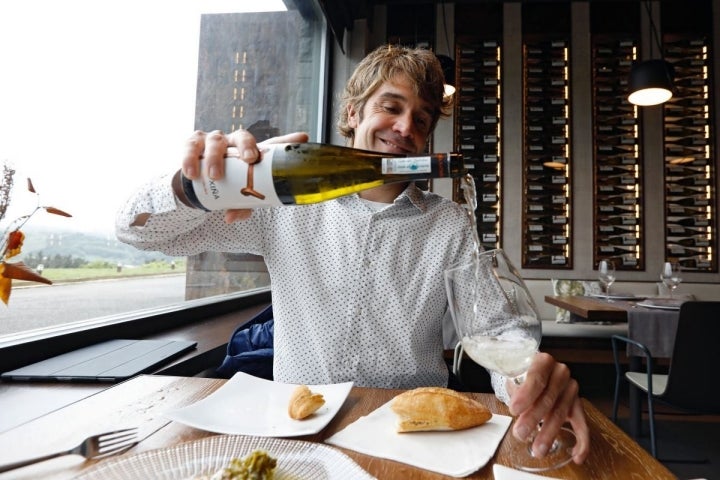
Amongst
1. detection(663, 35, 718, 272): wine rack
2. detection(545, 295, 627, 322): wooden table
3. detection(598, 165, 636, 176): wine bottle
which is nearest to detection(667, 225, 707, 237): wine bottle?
detection(663, 35, 718, 272): wine rack

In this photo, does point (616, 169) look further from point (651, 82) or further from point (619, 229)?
point (651, 82)

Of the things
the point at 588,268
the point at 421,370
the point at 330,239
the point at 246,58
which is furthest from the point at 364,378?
the point at 588,268

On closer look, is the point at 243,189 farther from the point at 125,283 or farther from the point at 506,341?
the point at 125,283

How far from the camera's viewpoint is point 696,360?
2.00 m

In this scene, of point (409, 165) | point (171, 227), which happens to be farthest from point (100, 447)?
point (409, 165)

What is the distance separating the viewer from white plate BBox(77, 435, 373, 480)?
507 millimetres

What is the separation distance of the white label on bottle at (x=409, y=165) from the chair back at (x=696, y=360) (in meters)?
1.74

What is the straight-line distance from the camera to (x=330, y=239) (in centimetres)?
127

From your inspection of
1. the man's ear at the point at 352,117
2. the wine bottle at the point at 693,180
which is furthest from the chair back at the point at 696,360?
the wine bottle at the point at 693,180

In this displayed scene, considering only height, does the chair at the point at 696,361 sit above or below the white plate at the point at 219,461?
below

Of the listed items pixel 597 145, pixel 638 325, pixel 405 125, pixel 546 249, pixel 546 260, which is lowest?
pixel 638 325

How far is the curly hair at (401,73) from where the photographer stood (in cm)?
138

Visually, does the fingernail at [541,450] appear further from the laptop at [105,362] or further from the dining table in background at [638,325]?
the dining table in background at [638,325]

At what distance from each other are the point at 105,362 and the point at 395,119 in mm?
1064
